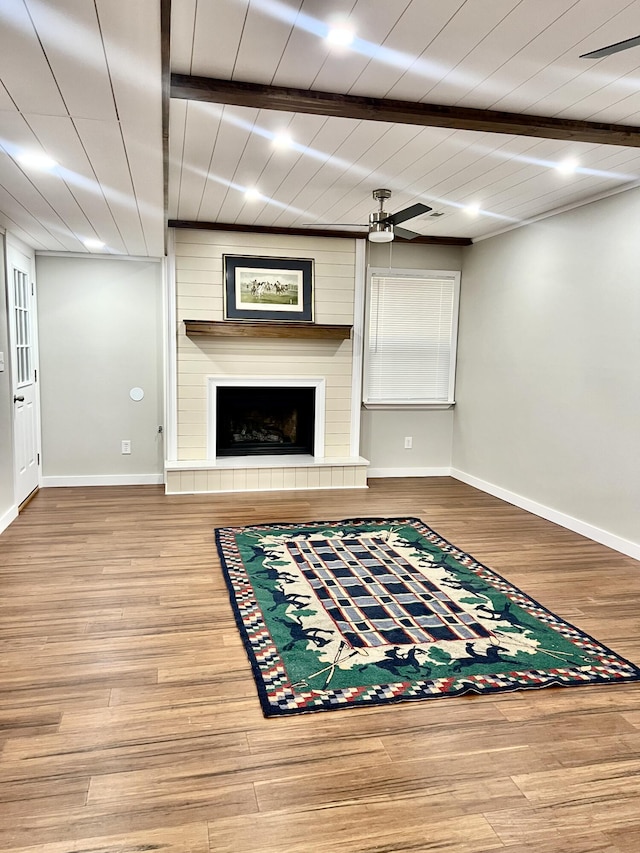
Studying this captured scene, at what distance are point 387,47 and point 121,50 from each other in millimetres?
1033

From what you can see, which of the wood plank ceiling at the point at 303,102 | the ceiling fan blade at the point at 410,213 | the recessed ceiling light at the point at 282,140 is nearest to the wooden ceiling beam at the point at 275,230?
the wood plank ceiling at the point at 303,102

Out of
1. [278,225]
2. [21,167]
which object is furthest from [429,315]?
[21,167]

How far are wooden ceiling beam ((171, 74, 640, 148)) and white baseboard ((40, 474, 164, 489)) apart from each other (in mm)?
4036

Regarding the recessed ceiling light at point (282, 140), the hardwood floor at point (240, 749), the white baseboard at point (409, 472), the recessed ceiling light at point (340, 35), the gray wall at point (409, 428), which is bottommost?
the hardwood floor at point (240, 749)

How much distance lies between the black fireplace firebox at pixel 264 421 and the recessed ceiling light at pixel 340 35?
3854mm

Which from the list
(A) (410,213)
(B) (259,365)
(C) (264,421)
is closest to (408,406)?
(C) (264,421)

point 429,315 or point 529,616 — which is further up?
point 429,315

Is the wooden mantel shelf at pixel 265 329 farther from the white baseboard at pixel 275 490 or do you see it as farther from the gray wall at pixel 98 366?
the white baseboard at pixel 275 490

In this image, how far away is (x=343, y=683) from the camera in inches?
95.2

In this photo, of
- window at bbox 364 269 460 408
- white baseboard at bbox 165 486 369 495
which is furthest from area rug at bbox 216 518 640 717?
window at bbox 364 269 460 408

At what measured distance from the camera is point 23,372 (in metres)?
5.02

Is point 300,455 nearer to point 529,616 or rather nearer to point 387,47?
point 529,616

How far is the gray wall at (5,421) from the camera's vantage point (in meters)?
4.30

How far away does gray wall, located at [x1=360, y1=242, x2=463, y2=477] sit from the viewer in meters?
6.14
